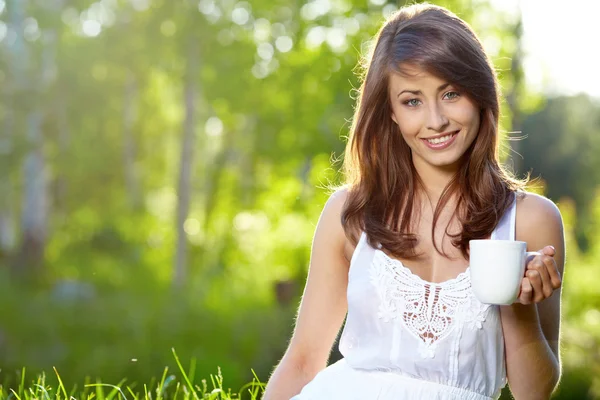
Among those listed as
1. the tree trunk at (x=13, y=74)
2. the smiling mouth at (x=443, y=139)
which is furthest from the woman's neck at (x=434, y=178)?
the tree trunk at (x=13, y=74)

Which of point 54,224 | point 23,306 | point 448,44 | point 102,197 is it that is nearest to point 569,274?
point 23,306

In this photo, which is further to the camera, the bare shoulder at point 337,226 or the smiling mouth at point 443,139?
the bare shoulder at point 337,226

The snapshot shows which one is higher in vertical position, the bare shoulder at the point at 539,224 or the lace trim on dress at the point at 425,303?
the bare shoulder at the point at 539,224

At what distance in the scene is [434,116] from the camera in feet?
7.52

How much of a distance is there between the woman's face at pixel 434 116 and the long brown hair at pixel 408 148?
0.10ft

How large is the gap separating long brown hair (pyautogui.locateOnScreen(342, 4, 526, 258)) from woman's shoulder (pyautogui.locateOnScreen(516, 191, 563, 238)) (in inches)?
1.9

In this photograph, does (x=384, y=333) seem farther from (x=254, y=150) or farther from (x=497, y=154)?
(x=254, y=150)

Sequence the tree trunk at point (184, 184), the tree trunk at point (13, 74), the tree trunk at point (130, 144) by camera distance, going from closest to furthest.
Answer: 1. the tree trunk at point (184, 184)
2. the tree trunk at point (13, 74)
3. the tree trunk at point (130, 144)

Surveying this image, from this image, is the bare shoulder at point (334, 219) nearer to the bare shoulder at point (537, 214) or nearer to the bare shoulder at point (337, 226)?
the bare shoulder at point (337, 226)

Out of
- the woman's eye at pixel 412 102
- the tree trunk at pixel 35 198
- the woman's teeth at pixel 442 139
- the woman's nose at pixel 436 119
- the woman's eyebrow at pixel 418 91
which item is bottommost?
the tree trunk at pixel 35 198

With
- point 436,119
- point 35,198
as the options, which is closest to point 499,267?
point 436,119

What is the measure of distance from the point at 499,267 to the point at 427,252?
0.55 m

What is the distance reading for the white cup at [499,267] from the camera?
73.3 inches

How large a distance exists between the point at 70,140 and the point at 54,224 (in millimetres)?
4385
